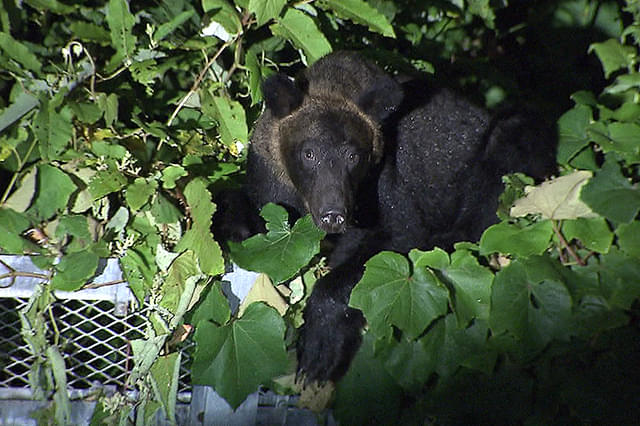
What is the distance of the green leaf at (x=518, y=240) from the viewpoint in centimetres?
192

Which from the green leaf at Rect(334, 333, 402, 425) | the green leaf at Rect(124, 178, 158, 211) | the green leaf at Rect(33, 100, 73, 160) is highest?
the green leaf at Rect(33, 100, 73, 160)

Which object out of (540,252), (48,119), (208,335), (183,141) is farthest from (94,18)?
(540,252)

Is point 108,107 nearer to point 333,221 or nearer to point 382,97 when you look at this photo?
point 333,221

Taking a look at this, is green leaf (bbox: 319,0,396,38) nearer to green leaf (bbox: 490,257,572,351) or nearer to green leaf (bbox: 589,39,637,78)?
green leaf (bbox: 589,39,637,78)

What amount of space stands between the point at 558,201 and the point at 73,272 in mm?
1397

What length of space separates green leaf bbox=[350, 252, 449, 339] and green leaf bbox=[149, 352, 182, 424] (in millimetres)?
599

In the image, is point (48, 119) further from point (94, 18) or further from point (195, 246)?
point (94, 18)

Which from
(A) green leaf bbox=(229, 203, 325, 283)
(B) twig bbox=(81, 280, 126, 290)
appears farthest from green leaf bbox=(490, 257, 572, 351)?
(B) twig bbox=(81, 280, 126, 290)

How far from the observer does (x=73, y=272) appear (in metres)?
1.90

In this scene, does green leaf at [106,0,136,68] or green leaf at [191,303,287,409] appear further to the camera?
green leaf at [106,0,136,68]

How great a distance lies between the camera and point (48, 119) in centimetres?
209

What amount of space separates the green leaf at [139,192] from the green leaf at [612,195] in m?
1.27

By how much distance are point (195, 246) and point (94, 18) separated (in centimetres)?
155

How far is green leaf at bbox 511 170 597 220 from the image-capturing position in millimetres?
1955
